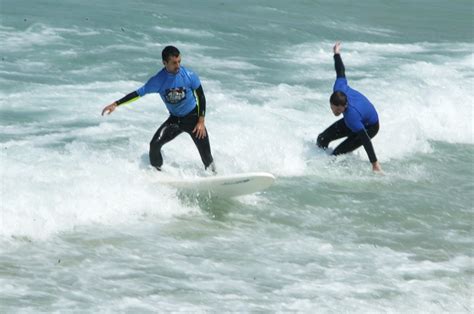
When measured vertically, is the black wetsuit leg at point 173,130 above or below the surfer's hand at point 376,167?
above

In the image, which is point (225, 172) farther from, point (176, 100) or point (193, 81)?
point (193, 81)

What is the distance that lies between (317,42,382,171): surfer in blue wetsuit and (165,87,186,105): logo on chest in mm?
1973

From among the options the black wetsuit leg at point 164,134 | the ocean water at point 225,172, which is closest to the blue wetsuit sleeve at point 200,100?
the black wetsuit leg at point 164,134

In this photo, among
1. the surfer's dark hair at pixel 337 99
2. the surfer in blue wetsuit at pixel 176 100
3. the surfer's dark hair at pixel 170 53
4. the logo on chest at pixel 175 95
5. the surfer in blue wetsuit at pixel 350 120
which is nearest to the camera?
the surfer's dark hair at pixel 170 53

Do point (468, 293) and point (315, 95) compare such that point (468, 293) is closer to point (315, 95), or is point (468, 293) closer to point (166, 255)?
point (166, 255)

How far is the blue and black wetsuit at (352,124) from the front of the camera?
11109 mm

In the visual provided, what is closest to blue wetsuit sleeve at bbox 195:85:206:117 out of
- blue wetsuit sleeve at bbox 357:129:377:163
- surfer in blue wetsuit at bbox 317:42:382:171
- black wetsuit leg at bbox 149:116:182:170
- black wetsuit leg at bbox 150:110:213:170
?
black wetsuit leg at bbox 150:110:213:170

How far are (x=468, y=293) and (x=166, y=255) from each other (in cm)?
269

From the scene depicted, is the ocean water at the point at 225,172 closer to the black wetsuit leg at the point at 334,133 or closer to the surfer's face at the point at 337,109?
the black wetsuit leg at the point at 334,133

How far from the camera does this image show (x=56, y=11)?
67.5 feet

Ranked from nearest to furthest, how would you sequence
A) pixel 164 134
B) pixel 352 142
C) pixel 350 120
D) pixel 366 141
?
pixel 164 134 → pixel 366 141 → pixel 350 120 → pixel 352 142

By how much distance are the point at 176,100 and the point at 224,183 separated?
41.5 inches

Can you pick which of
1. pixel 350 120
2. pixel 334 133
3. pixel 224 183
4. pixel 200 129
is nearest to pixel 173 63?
pixel 200 129

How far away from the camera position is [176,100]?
973 cm
